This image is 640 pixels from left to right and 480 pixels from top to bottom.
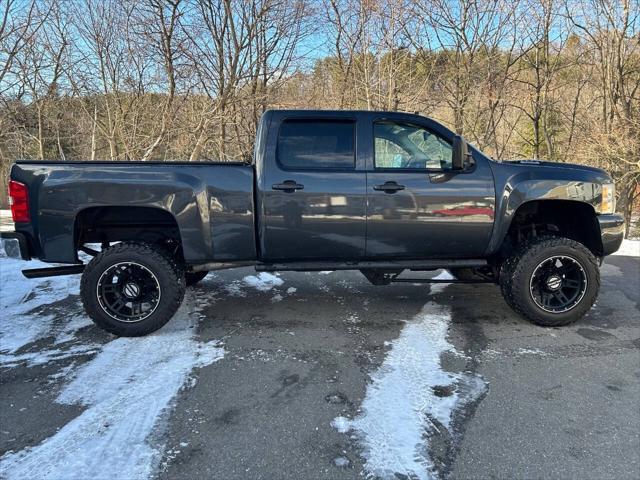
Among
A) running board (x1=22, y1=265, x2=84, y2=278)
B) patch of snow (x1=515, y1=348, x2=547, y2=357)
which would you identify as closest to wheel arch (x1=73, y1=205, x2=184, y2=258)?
running board (x1=22, y1=265, x2=84, y2=278)

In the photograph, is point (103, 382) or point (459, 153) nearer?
point (103, 382)

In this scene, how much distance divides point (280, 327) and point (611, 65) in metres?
16.0

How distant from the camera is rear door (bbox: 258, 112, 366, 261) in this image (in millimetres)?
3818

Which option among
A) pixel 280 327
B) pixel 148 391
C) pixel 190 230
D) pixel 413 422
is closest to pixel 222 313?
pixel 280 327

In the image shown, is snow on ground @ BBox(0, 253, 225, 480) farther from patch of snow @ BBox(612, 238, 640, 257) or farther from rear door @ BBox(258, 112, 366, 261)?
patch of snow @ BBox(612, 238, 640, 257)

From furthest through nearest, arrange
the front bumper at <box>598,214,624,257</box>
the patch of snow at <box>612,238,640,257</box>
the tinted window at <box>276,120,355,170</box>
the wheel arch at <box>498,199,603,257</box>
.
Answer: the patch of snow at <box>612,238,640,257</box>
the wheel arch at <box>498,199,603,257</box>
the front bumper at <box>598,214,624,257</box>
the tinted window at <box>276,120,355,170</box>

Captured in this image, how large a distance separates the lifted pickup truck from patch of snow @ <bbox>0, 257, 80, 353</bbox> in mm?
504

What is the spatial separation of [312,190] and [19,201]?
2454 millimetres

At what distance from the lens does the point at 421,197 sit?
12.8 feet

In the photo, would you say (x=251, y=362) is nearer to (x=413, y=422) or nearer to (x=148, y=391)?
(x=148, y=391)

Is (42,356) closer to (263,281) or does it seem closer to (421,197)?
(263,281)

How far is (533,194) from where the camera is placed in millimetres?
3965

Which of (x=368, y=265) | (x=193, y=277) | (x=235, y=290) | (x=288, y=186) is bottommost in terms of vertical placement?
(x=235, y=290)

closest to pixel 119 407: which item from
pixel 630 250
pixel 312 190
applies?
pixel 312 190
